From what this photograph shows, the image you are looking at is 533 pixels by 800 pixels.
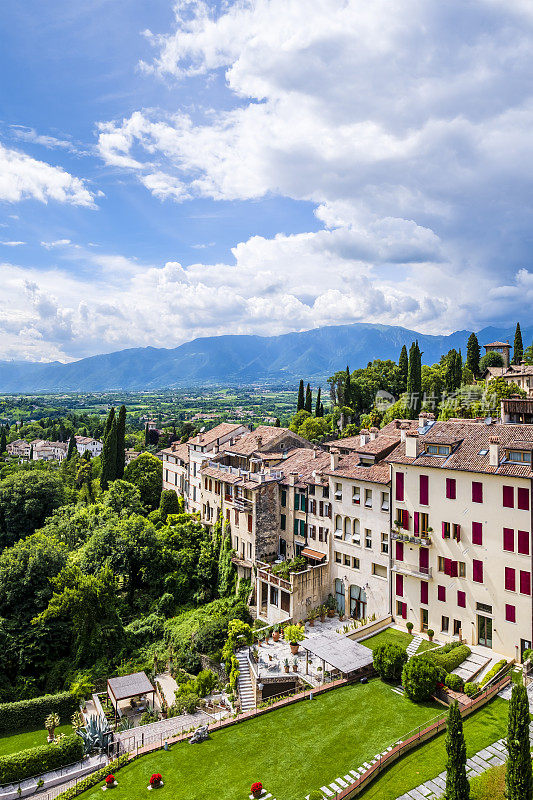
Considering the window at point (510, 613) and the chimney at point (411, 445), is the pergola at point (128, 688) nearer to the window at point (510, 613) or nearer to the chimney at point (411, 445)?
the window at point (510, 613)

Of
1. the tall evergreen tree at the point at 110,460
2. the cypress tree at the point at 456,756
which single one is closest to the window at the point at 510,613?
the cypress tree at the point at 456,756

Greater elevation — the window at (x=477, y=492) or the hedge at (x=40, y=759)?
the window at (x=477, y=492)

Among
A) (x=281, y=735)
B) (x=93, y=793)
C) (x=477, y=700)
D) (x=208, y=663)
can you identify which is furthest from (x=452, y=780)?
(x=208, y=663)

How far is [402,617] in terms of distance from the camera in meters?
38.5

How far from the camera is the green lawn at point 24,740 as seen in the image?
34.7 meters

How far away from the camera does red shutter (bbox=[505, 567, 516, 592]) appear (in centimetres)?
3178

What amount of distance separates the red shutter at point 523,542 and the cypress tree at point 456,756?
15328 mm

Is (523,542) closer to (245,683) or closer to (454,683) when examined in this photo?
(454,683)

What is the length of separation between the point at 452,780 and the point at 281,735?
11.3m

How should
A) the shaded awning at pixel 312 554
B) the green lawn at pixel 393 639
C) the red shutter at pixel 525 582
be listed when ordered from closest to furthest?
1. the red shutter at pixel 525 582
2. the green lawn at pixel 393 639
3. the shaded awning at pixel 312 554

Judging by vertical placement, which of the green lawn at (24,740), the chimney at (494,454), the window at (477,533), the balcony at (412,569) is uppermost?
the chimney at (494,454)

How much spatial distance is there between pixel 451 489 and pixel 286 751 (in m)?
19.2

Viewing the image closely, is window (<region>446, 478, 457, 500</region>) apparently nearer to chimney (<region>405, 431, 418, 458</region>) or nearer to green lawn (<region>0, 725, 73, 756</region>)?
chimney (<region>405, 431, 418, 458</region>)

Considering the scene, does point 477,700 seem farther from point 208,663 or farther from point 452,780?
point 208,663
